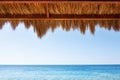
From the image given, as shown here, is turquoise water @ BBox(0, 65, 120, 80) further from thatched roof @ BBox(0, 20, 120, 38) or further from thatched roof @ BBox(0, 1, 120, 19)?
thatched roof @ BBox(0, 1, 120, 19)

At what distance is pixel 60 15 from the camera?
360 cm

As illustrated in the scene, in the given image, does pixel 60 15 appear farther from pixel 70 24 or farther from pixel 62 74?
pixel 62 74

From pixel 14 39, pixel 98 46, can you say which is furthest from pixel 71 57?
pixel 14 39

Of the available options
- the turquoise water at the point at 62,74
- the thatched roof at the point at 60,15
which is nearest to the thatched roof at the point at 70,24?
the thatched roof at the point at 60,15

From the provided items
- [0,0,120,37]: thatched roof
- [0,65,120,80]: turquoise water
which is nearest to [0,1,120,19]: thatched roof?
[0,0,120,37]: thatched roof

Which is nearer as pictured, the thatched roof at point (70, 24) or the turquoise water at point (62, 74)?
the thatched roof at point (70, 24)

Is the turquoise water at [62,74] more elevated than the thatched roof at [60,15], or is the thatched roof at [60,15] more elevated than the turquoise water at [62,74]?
the thatched roof at [60,15]

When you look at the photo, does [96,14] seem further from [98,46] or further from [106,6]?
[98,46]

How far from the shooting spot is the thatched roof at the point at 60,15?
3.43m

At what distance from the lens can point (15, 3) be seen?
3373 mm

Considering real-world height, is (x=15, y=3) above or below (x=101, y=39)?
below

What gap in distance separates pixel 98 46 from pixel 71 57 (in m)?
2.65

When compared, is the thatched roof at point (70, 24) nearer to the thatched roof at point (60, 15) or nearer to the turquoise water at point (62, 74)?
the thatched roof at point (60, 15)

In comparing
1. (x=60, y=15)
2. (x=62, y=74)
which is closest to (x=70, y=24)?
(x=60, y=15)
